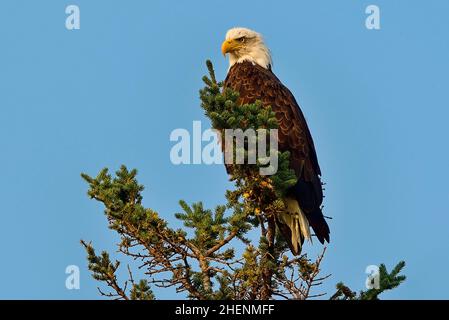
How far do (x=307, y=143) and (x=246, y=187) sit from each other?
6.95ft

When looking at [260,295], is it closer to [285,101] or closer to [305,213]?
[305,213]

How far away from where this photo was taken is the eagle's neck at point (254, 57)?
11202mm

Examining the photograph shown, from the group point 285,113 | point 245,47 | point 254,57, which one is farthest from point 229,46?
point 285,113

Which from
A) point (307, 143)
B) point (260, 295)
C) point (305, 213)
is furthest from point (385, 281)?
point (307, 143)

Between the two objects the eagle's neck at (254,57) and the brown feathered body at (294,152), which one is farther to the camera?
the eagle's neck at (254,57)

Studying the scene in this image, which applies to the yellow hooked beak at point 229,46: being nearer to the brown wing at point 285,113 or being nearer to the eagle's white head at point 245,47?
the eagle's white head at point 245,47

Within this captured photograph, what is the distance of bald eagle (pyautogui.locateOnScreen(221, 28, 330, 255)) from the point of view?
30.2 feet

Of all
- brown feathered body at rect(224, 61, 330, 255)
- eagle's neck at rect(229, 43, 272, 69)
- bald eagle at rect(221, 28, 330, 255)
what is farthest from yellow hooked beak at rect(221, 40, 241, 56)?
brown feathered body at rect(224, 61, 330, 255)

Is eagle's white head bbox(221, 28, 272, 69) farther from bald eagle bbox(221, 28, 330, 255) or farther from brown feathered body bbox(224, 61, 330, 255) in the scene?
brown feathered body bbox(224, 61, 330, 255)

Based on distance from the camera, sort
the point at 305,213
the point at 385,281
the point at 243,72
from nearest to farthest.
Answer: the point at 385,281
the point at 305,213
the point at 243,72

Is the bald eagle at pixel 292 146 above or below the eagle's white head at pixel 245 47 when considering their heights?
below

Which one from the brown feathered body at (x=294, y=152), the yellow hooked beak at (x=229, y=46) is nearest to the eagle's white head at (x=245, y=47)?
the yellow hooked beak at (x=229, y=46)

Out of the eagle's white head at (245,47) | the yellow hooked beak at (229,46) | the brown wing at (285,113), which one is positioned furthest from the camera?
the eagle's white head at (245,47)

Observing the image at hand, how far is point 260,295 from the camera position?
7.60 metres
